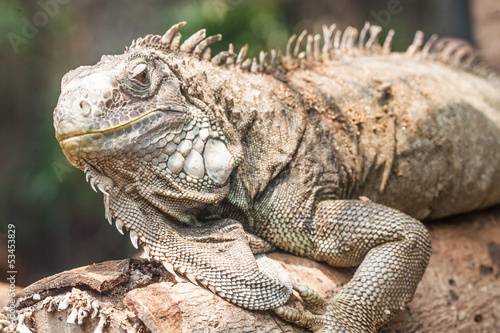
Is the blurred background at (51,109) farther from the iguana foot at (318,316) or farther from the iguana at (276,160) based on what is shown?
the iguana foot at (318,316)

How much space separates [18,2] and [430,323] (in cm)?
526

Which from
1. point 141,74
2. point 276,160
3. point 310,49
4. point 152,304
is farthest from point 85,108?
point 310,49

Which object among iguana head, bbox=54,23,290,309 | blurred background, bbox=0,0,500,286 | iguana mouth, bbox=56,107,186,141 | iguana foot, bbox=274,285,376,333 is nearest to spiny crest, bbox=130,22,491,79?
iguana head, bbox=54,23,290,309

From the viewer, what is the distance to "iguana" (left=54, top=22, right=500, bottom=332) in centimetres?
254

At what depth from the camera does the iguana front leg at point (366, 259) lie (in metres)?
2.78

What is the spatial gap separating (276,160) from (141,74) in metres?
1.14

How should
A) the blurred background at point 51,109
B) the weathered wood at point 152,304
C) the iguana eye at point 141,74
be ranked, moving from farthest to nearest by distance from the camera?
the blurred background at point 51,109, the iguana eye at point 141,74, the weathered wood at point 152,304

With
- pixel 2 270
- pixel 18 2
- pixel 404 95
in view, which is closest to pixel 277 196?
pixel 404 95

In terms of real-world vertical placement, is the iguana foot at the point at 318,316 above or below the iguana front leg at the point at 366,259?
below

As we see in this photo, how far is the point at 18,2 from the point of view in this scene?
16.3 feet

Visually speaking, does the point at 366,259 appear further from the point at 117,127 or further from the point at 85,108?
the point at 85,108

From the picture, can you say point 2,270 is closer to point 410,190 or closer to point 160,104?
point 160,104

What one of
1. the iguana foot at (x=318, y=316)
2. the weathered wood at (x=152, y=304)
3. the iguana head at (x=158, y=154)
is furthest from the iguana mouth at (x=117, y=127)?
the iguana foot at (x=318, y=316)

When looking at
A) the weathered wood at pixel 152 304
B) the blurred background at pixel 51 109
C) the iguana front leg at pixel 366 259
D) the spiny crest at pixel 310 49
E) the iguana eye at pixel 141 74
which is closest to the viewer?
the weathered wood at pixel 152 304
